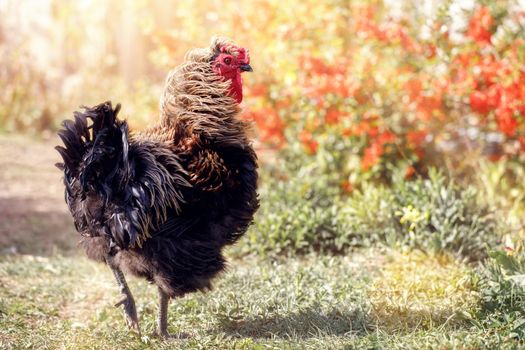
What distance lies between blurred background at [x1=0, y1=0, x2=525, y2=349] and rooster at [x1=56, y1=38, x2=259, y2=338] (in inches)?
13.4

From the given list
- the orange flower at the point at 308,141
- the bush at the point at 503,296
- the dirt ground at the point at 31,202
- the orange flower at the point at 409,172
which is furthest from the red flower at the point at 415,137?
the dirt ground at the point at 31,202

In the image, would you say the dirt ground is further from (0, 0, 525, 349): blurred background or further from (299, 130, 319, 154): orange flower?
(299, 130, 319, 154): orange flower

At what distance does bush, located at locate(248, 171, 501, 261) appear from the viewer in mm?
5652

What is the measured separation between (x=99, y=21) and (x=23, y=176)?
24.7 ft

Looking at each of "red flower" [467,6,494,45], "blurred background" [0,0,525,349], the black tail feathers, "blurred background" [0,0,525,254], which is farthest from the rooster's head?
"red flower" [467,6,494,45]

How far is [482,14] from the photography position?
6875 millimetres

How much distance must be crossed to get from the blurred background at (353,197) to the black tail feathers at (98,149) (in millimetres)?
718

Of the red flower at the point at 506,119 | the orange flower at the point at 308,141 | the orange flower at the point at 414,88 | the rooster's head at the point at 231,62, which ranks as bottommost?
the red flower at the point at 506,119

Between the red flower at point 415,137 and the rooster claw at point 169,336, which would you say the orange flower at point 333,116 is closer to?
the red flower at point 415,137

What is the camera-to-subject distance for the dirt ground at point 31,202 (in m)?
7.06

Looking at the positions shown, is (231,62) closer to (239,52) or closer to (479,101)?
(239,52)

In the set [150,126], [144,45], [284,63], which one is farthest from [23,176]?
[144,45]

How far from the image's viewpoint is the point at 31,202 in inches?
341

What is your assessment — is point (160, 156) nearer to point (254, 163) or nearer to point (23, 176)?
point (254, 163)
